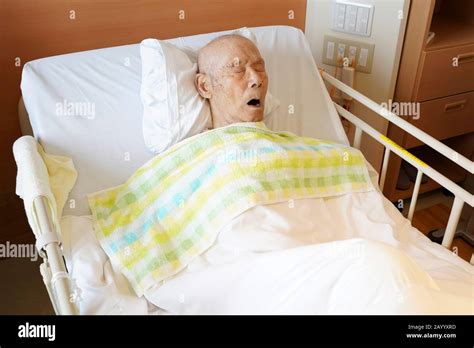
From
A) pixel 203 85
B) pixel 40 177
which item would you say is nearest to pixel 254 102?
pixel 203 85

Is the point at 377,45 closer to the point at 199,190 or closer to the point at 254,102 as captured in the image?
the point at 254,102

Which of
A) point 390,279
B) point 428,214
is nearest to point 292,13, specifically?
point 428,214

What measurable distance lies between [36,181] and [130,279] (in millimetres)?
327

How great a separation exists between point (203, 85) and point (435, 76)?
0.98 m

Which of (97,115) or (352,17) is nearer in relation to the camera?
(97,115)

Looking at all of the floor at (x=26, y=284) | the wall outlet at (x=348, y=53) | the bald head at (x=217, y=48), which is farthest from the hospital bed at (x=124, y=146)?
the floor at (x=26, y=284)

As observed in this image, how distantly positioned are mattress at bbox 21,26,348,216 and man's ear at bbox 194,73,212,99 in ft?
0.61

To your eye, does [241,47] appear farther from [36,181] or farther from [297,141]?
[36,181]

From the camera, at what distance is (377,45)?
199 centimetres

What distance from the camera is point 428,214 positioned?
2.35m

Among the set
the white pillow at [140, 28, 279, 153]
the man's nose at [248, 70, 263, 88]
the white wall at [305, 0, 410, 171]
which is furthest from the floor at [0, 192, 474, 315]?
the man's nose at [248, 70, 263, 88]

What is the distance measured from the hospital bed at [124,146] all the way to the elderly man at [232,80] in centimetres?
18

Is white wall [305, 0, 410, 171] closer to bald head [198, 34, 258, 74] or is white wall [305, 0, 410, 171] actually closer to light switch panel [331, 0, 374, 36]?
light switch panel [331, 0, 374, 36]

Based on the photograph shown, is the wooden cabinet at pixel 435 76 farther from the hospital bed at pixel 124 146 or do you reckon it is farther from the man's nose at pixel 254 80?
the man's nose at pixel 254 80
